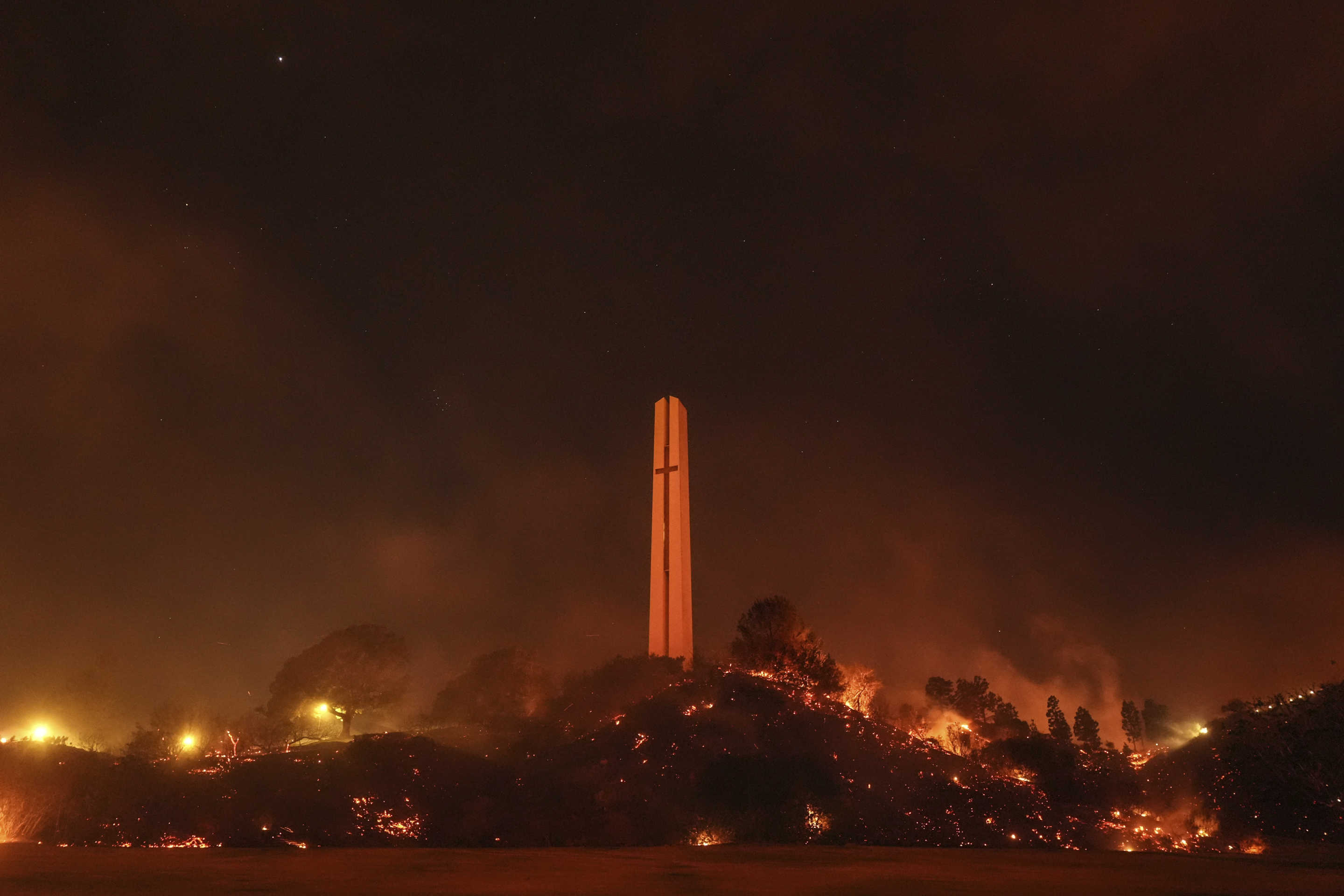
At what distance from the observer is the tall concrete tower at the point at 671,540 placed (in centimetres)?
4228

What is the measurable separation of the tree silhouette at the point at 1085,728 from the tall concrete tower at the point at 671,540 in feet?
354

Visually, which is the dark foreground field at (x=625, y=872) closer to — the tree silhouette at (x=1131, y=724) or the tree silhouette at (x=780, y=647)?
the tree silhouette at (x=780, y=647)

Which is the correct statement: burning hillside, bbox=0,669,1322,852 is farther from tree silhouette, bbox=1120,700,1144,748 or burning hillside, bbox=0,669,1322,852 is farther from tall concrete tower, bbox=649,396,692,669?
tree silhouette, bbox=1120,700,1144,748

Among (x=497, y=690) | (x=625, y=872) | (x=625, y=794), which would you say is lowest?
(x=625, y=872)

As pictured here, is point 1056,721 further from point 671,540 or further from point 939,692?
point 671,540

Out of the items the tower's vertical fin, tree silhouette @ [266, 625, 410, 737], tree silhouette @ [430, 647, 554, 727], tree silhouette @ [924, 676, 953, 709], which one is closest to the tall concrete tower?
the tower's vertical fin

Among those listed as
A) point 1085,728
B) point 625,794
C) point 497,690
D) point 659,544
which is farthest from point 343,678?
point 1085,728

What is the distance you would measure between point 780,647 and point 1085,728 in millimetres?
102704

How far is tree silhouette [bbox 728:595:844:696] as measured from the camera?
4972 cm

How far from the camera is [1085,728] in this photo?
4916 inches

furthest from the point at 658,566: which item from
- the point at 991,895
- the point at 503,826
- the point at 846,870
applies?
the point at 991,895

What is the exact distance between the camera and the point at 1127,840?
2269 centimetres

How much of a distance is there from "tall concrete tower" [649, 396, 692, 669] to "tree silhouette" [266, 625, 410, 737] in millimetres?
31211

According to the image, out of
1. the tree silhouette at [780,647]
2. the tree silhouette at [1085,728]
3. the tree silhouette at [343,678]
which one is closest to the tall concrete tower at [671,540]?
the tree silhouette at [780,647]
